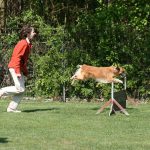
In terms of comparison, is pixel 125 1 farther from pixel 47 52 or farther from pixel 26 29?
pixel 26 29

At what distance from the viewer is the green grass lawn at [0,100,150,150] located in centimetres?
966

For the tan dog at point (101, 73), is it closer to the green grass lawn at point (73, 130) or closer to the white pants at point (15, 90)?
the green grass lawn at point (73, 130)

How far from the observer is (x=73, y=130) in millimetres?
11195

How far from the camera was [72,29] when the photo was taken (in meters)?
19.3

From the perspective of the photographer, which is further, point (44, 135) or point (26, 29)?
point (26, 29)

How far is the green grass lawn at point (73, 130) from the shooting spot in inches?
380

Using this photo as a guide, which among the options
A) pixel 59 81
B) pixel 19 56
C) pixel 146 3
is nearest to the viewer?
pixel 19 56

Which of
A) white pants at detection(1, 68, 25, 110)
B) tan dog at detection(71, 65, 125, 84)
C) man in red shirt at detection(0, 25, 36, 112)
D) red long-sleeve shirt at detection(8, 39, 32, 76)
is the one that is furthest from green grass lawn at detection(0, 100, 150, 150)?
red long-sleeve shirt at detection(8, 39, 32, 76)

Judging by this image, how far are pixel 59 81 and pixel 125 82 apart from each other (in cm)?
222

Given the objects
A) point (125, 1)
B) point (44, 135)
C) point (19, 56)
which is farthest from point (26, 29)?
point (125, 1)

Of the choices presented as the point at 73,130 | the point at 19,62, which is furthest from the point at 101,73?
the point at 73,130

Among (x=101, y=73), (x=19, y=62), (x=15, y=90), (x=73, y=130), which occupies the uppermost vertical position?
(x=19, y=62)

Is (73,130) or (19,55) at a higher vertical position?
(19,55)

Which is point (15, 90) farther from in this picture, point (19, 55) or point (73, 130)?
point (73, 130)
